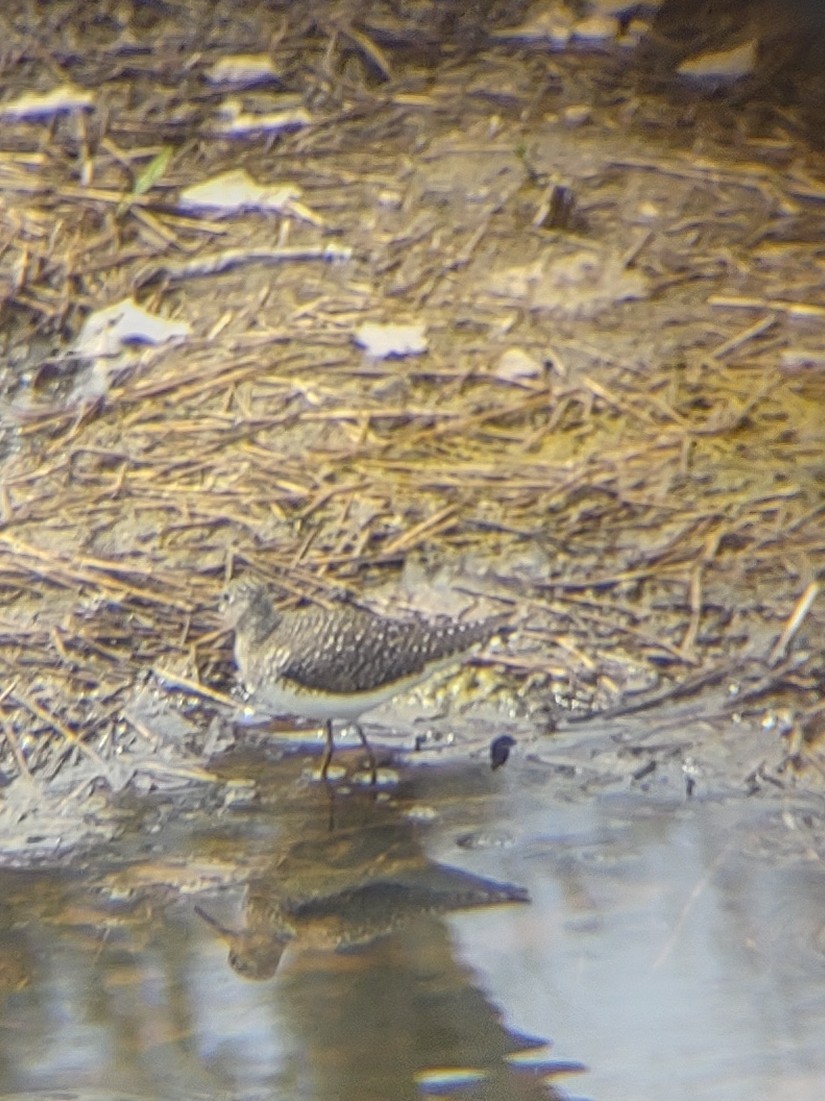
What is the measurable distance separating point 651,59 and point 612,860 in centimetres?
470

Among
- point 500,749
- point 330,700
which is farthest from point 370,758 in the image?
point 500,749

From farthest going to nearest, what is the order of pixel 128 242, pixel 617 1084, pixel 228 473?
pixel 128 242 → pixel 228 473 → pixel 617 1084

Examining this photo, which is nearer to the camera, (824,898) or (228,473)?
(824,898)

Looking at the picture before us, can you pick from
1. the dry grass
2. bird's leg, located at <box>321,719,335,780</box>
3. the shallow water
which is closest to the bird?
bird's leg, located at <box>321,719,335,780</box>

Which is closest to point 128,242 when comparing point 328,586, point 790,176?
point 328,586

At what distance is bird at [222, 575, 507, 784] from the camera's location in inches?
192

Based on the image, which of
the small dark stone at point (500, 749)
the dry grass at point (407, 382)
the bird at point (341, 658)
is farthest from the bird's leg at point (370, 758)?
the dry grass at point (407, 382)

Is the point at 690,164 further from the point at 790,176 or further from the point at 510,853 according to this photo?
the point at 510,853

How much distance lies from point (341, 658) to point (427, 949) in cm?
121

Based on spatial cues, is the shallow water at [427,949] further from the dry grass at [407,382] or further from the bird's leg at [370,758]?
the dry grass at [407,382]

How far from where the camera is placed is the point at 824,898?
4062 mm

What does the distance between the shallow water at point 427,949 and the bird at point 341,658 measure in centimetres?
27

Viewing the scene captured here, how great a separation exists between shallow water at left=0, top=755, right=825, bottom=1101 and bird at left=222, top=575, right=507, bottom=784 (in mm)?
273

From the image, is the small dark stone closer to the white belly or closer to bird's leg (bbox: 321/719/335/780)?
the white belly
